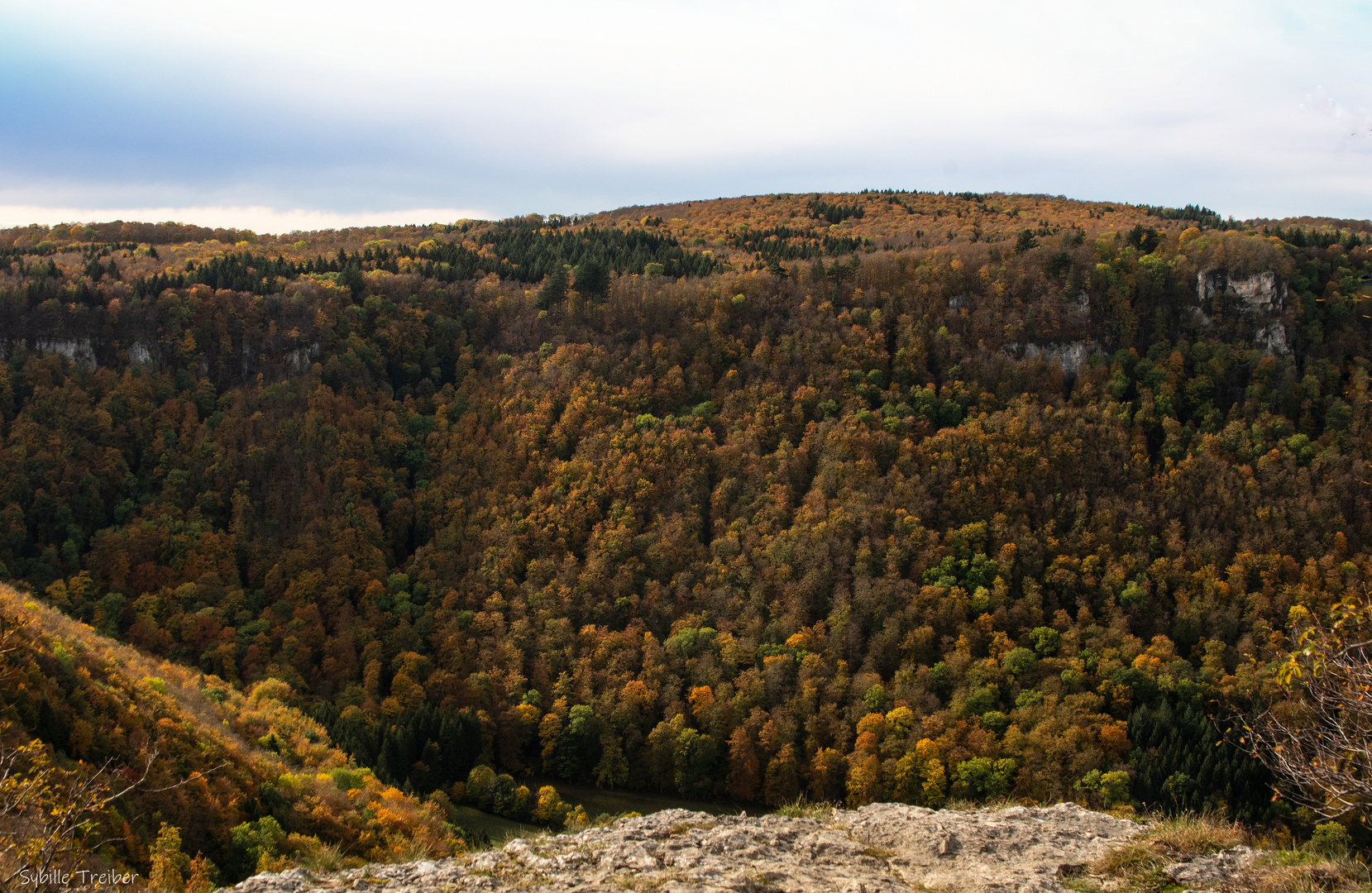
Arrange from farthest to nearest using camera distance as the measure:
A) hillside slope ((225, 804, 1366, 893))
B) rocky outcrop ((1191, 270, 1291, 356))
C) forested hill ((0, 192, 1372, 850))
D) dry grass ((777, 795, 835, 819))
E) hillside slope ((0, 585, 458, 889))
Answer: rocky outcrop ((1191, 270, 1291, 356))
forested hill ((0, 192, 1372, 850))
dry grass ((777, 795, 835, 819))
hillside slope ((0, 585, 458, 889))
hillside slope ((225, 804, 1366, 893))

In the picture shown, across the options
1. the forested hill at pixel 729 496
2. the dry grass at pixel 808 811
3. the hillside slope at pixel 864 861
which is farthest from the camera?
the forested hill at pixel 729 496

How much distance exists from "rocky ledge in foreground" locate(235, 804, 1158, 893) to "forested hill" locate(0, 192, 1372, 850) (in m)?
45.1

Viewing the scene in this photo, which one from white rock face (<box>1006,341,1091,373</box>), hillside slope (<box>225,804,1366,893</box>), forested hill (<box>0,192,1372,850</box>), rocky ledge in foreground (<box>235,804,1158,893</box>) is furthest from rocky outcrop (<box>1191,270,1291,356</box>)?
hillside slope (<box>225,804,1366,893</box>)

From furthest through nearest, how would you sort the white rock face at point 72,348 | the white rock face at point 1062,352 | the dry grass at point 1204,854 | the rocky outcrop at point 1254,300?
the white rock face at point 1062,352 → the rocky outcrop at point 1254,300 → the white rock face at point 72,348 → the dry grass at point 1204,854

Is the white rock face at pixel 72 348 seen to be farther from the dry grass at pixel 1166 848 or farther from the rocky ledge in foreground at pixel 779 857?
the dry grass at pixel 1166 848

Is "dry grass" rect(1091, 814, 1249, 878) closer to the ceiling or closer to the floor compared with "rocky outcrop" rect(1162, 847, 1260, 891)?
closer to the floor

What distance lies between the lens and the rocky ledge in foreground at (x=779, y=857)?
734 inches

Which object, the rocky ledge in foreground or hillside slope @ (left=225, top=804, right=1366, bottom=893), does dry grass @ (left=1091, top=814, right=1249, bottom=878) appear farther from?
the rocky ledge in foreground

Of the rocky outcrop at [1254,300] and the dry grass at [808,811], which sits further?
the rocky outcrop at [1254,300]

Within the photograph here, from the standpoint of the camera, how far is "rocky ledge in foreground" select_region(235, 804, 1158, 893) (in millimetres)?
18641

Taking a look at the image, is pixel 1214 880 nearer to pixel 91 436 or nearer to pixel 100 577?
pixel 100 577

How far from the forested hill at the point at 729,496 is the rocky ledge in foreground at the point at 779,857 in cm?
4510

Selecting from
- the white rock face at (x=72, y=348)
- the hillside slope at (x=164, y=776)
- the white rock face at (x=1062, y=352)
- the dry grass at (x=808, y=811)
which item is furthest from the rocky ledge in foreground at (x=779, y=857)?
the white rock face at (x=72, y=348)

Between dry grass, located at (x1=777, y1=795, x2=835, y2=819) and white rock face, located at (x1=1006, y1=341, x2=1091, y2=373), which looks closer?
dry grass, located at (x1=777, y1=795, x2=835, y2=819)
